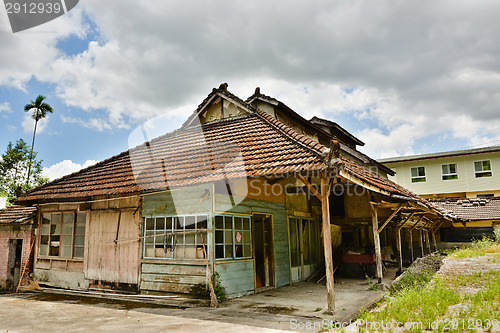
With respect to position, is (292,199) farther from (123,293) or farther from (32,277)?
(32,277)

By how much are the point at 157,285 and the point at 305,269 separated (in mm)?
5465

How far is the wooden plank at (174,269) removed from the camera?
8.16 m

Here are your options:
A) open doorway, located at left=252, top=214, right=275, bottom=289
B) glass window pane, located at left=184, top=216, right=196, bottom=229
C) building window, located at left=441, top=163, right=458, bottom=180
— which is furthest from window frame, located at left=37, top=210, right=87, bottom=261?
building window, located at left=441, top=163, right=458, bottom=180

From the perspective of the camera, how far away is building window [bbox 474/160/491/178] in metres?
27.4

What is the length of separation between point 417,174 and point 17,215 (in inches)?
1127

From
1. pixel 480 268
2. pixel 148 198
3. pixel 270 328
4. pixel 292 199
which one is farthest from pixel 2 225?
pixel 480 268

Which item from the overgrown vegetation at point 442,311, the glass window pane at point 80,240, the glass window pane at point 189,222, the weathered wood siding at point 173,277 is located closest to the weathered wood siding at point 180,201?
the glass window pane at point 189,222

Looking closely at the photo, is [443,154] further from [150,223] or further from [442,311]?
[150,223]

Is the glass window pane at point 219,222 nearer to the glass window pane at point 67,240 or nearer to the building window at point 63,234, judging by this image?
the building window at point 63,234

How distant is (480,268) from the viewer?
970 cm

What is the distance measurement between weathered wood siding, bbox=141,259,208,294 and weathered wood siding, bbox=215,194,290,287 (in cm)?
182

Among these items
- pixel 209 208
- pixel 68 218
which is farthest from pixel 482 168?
pixel 68 218

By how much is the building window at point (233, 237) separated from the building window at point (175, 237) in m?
0.38

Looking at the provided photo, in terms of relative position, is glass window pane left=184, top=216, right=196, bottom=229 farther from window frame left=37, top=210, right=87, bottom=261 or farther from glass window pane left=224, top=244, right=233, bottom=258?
window frame left=37, top=210, right=87, bottom=261
